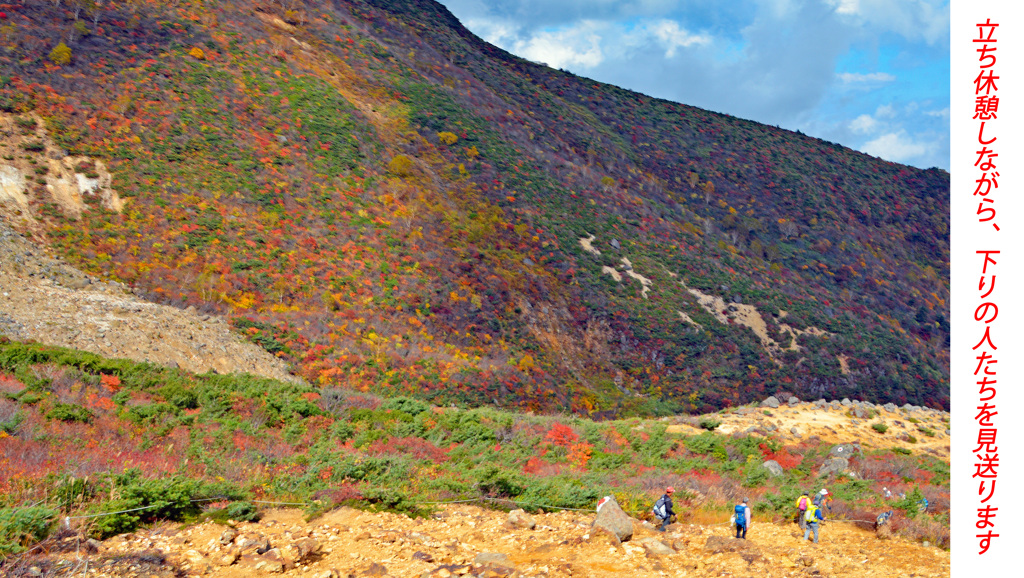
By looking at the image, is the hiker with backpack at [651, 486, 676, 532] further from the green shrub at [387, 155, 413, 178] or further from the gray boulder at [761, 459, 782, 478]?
the green shrub at [387, 155, 413, 178]

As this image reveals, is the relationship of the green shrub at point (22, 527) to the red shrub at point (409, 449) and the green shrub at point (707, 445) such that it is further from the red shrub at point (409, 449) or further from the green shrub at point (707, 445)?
the green shrub at point (707, 445)

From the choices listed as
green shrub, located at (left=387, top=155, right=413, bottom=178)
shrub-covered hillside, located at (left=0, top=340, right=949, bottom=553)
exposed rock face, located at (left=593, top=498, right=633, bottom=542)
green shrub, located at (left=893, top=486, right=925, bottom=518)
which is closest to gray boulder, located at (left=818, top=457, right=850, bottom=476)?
shrub-covered hillside, located at (left=0, top=340, right=949, bottom=553)

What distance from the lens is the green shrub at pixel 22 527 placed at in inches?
267

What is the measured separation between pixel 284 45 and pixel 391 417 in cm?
4065

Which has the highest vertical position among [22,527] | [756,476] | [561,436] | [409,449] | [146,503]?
[22,527]

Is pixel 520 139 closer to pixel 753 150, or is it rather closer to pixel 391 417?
pixel 753 150

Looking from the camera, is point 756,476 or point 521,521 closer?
point 521,521

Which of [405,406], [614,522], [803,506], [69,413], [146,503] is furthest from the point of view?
[405,406]

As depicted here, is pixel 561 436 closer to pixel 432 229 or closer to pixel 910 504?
pixel 910 504

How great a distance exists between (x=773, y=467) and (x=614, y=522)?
10.6 metres

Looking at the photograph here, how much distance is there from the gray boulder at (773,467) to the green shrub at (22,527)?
16941 millimetres

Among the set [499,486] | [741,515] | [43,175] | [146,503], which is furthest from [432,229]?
[146,503]

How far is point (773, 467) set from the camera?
712 inches

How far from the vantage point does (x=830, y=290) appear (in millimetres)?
52531
